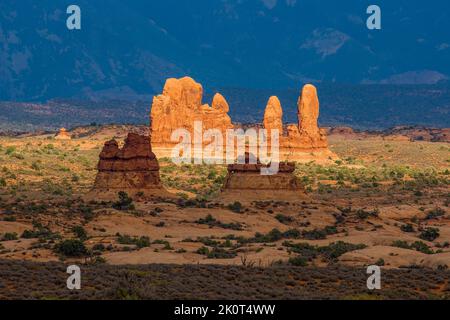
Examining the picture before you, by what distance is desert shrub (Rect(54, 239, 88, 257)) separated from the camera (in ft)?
124

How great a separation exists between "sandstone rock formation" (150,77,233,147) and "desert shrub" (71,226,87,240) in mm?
49841

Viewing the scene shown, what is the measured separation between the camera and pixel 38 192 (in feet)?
213

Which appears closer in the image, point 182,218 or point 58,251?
point 58,251

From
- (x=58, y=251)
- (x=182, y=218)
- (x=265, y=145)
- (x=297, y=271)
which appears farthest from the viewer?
(x=265, y=145)

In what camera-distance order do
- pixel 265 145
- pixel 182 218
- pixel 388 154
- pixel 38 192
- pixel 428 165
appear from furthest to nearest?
pixel 388 154, pixel 428 165, pixel 265 145, pixel 38 192, pixel 182 218

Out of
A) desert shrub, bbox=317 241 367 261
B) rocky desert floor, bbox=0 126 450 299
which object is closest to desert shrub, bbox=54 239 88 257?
rocky desert floor, bbox=0 126 450 299

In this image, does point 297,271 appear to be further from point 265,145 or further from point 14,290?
point 265,145

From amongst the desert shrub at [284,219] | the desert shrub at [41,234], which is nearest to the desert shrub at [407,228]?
the desert shrub at [284,219]

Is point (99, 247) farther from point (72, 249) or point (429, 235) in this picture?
point (429, 235)

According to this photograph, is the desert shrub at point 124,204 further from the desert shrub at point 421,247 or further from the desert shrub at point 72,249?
the desert shrub at point 421,247

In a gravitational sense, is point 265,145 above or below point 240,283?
above

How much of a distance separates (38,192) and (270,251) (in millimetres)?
27980

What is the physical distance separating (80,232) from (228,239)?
5094mm

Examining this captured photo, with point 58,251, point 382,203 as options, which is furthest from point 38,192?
point 58,251
